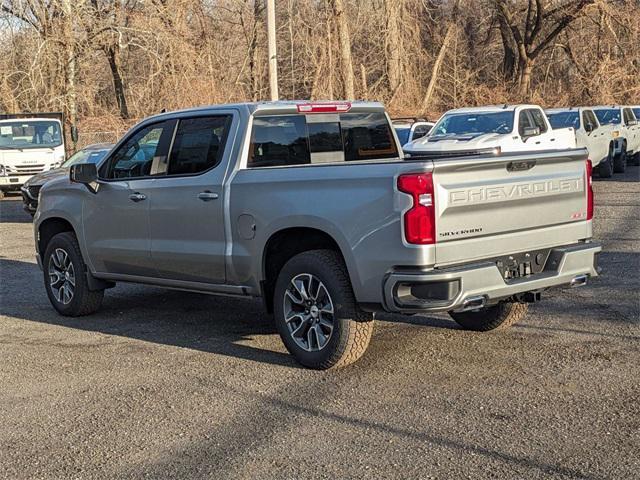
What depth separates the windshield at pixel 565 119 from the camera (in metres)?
21.6

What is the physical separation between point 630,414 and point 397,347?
215 centimetres

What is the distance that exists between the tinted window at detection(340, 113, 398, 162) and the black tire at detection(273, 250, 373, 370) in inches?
62.4

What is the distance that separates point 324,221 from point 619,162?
19374 mm

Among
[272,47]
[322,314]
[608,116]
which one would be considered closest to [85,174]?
[322,314]

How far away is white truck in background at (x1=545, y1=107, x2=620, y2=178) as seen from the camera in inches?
834

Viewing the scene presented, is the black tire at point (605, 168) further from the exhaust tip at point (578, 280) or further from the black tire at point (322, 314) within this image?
the black tire at point (322, 314)

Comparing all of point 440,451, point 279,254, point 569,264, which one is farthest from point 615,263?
point 440,451

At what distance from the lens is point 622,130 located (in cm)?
2423

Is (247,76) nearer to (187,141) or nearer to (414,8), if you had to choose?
(414,8)

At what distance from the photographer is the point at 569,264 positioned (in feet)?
21.5

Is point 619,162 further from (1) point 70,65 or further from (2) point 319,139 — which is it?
(1) point 70,65

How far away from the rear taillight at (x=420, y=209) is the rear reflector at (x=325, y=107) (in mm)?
1976

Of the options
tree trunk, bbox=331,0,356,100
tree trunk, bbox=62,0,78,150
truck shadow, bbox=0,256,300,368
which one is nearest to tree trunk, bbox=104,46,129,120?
tree trunk, bbox=62,0,78,150

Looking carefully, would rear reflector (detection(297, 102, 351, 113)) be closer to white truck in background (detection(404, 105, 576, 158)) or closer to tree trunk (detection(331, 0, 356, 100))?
white truck in background (detection(404, 105, 576, 158))
